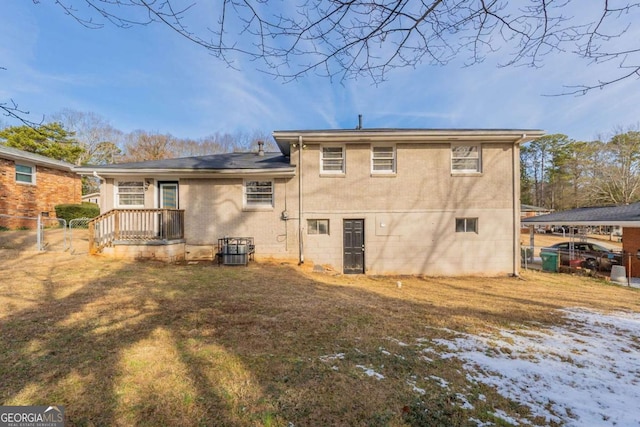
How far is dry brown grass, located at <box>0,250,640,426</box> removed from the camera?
2416mm

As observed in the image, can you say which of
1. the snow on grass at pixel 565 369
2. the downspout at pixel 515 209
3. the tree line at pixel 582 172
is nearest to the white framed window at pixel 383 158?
the downspout at pixel 515 209

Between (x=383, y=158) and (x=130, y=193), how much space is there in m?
9.43

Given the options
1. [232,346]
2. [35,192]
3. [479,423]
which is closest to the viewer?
[479,423]

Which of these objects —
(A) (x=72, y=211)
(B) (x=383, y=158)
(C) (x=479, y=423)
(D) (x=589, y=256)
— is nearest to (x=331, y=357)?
(C) (x=479, y=423)

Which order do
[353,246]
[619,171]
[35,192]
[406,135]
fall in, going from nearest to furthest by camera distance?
1. [406,135]
2. [353,246]
3. [35,192]
4. [619,171]

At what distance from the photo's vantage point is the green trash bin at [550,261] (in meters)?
13.4

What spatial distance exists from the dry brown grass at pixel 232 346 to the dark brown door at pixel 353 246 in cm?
285

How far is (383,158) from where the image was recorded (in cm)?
1030

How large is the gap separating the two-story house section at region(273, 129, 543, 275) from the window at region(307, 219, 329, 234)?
4cm

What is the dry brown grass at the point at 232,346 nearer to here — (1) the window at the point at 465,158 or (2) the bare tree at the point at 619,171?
(1) the window at the point at 465,158

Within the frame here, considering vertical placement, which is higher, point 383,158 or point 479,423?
point 383,158

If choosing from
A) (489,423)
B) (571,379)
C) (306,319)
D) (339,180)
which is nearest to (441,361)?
(489,423)

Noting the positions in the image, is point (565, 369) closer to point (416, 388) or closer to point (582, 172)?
point (416, 388)

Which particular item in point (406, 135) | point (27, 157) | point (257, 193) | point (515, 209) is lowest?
point (515, 209)
